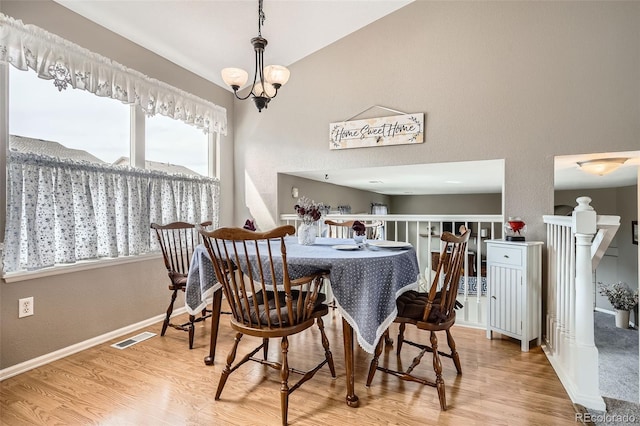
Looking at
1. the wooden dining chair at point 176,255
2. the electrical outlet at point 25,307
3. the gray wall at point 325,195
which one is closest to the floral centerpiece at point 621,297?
the gray wall at point 325,195

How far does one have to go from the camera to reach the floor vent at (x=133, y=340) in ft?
8.60

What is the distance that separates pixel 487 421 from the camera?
1687mm

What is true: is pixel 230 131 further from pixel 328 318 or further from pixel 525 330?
pixel 525 330

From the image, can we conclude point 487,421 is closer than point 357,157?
Yes

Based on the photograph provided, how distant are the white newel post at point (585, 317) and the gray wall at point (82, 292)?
9.72 ft

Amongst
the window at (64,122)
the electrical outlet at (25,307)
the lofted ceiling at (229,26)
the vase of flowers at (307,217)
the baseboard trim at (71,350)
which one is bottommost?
the baseboard trim at (71,350)

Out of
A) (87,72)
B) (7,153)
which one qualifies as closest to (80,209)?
(7,153)

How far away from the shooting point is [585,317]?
1851 mm

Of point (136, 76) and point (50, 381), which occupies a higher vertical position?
point (136, 76)

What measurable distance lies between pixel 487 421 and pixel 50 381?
253cm

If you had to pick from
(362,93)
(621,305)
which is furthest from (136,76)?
(621,305)

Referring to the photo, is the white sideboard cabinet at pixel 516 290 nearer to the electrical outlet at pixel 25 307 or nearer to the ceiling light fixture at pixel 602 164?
the ceiling light fixture at pixel 602 164

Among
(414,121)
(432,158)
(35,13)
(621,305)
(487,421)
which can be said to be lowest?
(621,305)

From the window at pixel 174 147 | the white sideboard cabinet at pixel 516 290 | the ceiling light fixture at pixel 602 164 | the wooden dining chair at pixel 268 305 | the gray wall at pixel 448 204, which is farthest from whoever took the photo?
the gray wall at pixel 448 204
